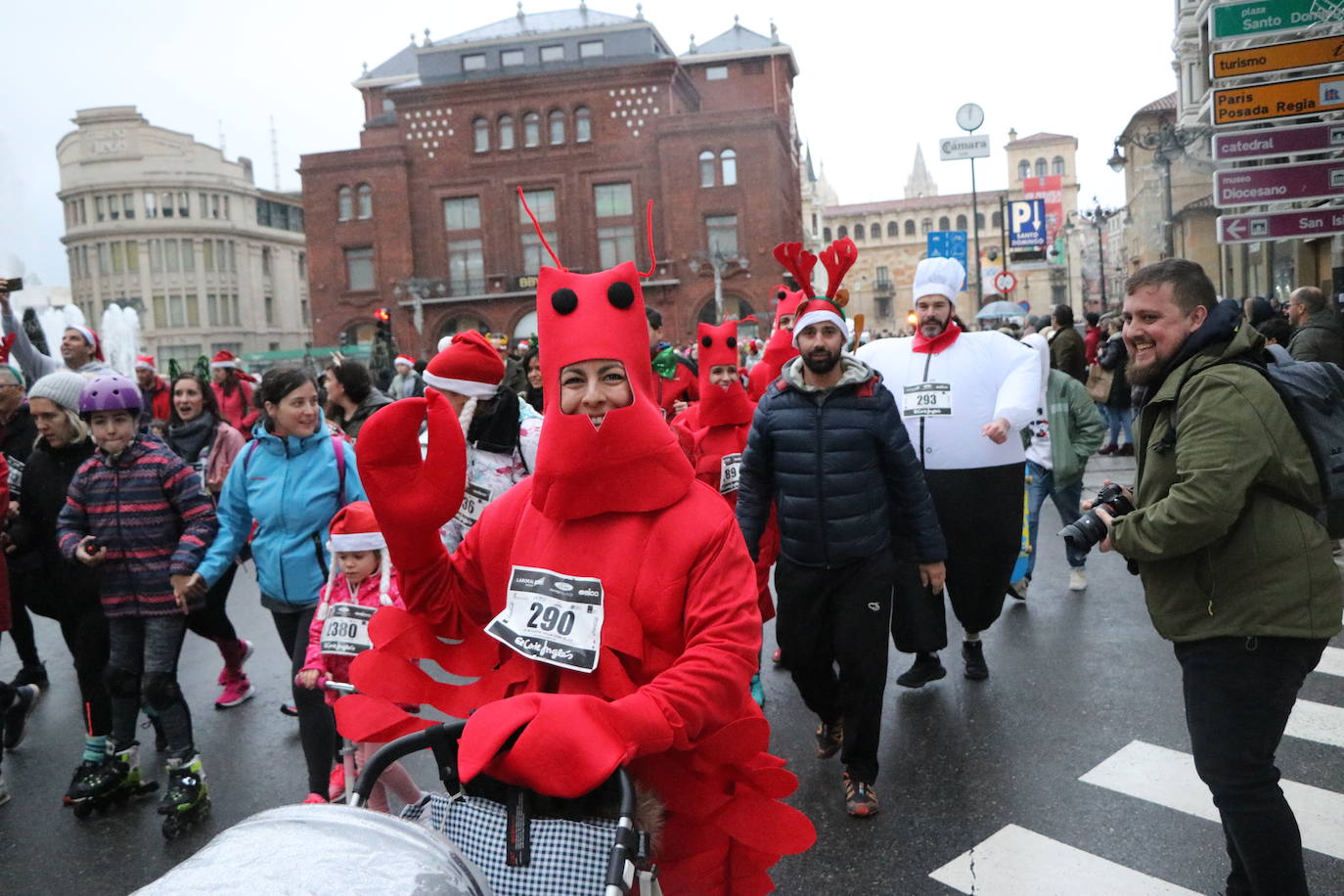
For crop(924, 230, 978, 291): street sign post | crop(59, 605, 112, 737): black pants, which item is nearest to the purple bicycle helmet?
crop(59, 605, 112, 737): black pants

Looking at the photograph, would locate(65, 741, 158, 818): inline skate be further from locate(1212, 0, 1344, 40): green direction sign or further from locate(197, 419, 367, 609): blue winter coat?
locate(1212, 0, 1344, 40): green direction sign

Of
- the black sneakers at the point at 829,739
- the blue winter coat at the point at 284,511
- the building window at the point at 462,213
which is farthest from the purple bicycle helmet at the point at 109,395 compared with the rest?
→ the building window at the point at 462,213

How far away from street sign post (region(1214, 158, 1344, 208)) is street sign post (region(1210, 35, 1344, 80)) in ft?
3.22

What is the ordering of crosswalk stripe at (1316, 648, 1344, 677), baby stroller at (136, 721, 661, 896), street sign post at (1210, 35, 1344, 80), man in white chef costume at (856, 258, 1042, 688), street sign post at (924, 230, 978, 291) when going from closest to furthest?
baby stroller at (136, 721, 661, 896)
man in white chef costume at (856, 258, 1042, 688)
crosswalk stripe at (1316, 648, 1344, 677)
street sign post at (1210, 35, 1344, 80)
street sign post at (924, 230, 978, 291)

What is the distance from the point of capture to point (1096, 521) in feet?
10.6

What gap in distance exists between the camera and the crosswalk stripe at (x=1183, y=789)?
156 inches

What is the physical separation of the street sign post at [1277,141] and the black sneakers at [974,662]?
23.5ft

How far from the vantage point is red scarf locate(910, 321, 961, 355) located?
563 cm

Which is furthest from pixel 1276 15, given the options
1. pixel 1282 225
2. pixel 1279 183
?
pixel 1282 225

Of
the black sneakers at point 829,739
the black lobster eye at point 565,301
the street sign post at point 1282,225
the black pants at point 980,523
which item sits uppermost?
the street sign post at point 1282,225

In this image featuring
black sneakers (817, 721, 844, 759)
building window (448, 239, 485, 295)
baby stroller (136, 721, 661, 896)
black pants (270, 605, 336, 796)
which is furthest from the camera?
building window (448, 239, 485, 295)

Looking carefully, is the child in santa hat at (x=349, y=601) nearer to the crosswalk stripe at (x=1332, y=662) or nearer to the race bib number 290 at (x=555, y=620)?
the race bib number 290 at (x=555, y=620)

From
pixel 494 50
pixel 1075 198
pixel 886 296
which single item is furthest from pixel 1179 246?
pixel 1075 198

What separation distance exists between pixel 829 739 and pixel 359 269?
52721mm
